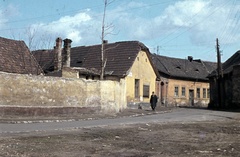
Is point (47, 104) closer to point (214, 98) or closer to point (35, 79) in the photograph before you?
point (35, 79)

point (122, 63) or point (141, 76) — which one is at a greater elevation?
point (122, 63)

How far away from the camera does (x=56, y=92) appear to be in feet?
82.3

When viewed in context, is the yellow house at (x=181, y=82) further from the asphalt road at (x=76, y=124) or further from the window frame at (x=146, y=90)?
the asphalt road at (x=76, y=124)

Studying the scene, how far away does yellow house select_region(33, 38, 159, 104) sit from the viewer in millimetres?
39091

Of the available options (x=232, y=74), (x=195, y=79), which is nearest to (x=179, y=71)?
(x=195, y=79)

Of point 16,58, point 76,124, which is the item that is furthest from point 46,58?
point 76,124

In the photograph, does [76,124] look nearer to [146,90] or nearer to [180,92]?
[146,90]

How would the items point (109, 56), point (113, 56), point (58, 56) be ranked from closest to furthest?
point (58, 56), point (113, 56), point (109, 56)

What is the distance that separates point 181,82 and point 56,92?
3478 centimetres

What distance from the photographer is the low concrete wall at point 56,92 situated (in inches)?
889

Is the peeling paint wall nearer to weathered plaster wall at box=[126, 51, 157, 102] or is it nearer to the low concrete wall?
weathered plaster wall at box=[126, 51, 157, 102]

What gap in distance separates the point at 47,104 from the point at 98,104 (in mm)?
4468

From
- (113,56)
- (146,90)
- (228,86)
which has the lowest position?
(146,90)

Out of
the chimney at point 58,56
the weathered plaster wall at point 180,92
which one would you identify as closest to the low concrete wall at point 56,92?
the chimney at point 58,56
